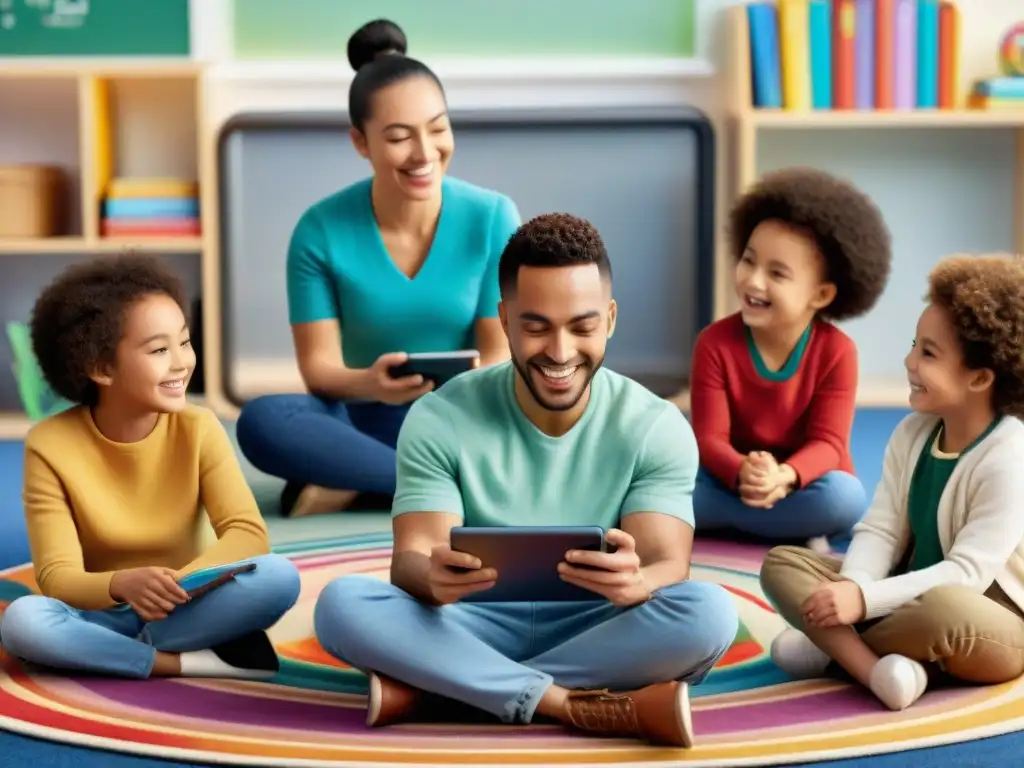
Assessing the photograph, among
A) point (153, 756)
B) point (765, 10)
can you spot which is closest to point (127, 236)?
point (765, 10)

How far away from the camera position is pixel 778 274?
3.02 meters

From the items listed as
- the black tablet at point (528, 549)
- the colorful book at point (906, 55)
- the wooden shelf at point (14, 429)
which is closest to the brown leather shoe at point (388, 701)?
the black tablet at point (528, 549)

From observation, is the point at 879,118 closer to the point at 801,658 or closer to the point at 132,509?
the point at 801,658

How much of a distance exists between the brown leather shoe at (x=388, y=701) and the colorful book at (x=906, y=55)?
116 inches

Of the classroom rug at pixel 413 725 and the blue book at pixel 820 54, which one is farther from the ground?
the blue book at pixel 820 54

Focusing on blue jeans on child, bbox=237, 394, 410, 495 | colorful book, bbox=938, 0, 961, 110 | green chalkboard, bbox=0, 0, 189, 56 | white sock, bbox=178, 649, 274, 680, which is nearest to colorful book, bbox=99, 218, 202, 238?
green chalkboard, bbox=0, 0, 189, 56

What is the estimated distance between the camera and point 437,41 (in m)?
4.75

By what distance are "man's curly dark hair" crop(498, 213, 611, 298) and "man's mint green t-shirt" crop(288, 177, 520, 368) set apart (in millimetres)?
1204

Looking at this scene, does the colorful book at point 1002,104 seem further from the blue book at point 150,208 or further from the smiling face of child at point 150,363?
the smiling face of child at point 150,363

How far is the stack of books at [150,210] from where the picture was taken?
14.8 ft

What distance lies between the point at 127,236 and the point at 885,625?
2.88 meters

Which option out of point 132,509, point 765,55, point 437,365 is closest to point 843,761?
point 132,509

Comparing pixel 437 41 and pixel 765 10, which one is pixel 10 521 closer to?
pixel 437 41

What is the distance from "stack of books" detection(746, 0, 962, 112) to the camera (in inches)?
176
